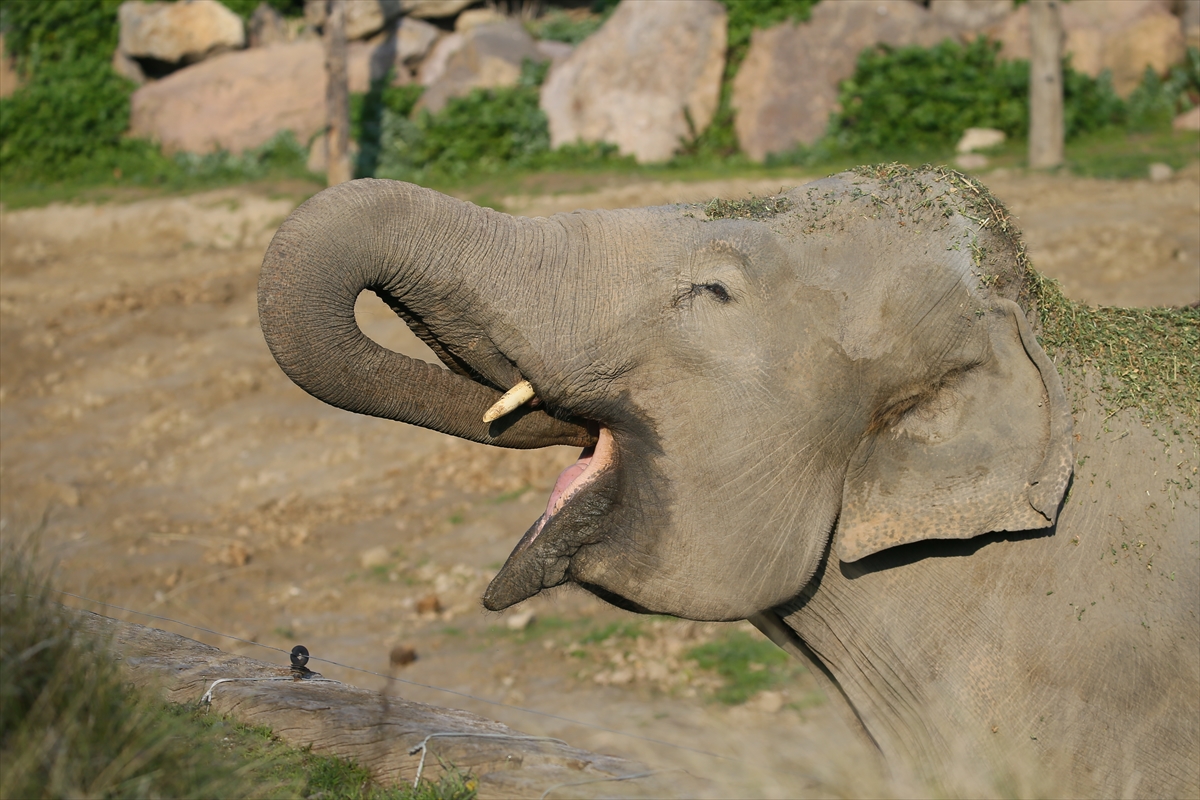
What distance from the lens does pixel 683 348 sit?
2.73m

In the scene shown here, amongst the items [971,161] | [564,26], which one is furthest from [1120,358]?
[564,26]

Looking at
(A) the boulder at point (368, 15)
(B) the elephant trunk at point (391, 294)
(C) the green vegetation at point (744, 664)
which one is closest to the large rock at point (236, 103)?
(A) the boulder at point (368, 15)

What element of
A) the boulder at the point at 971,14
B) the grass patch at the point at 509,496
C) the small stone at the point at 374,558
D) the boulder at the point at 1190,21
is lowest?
the small stone at the point at 374,558

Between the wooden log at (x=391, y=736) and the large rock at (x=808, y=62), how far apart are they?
1238cm

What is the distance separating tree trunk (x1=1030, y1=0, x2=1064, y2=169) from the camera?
40.9 feet

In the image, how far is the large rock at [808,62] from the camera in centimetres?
1481

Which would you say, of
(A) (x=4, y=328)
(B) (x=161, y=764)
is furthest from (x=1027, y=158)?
(B) (x=161, y=764)

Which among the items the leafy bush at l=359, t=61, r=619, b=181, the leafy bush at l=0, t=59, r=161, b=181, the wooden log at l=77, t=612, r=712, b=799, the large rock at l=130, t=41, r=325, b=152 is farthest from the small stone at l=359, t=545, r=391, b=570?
the leafy bush at l=0, t=59, r=161, b=181

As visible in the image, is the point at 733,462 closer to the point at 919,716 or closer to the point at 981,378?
the point at 981,378

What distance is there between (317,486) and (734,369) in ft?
23.7

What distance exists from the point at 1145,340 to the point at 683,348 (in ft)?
4.23

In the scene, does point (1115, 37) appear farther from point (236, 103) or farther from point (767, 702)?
point (767, 702)

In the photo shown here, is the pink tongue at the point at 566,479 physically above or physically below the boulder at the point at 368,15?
above

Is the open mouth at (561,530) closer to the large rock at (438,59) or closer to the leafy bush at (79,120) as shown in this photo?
the leafy bush at (79,120)
